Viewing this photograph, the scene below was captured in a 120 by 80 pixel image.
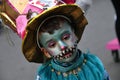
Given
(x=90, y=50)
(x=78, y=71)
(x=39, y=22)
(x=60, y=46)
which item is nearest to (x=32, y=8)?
(x=39, y=22)

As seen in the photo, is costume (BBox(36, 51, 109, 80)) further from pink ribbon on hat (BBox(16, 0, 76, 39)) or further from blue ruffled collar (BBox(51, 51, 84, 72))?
pink ribbon on hat (BBox(16, 0, 76, 39))

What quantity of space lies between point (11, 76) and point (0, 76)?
4.5 inches

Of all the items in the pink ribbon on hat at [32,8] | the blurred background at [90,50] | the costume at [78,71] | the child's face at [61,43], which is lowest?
the blurred background at [90,50]

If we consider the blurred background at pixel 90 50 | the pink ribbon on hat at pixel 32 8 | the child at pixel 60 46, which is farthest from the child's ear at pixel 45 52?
the blurred background at pixel 90 50

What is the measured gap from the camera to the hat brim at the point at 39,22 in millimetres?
Answer: 1681

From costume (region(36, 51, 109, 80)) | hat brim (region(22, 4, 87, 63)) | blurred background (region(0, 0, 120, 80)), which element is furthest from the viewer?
blurred background (region(0, 0, 120, 80))

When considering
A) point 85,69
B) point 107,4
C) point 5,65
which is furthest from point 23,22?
point 107,4

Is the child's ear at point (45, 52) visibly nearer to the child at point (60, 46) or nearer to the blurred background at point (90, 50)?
the child at point (60, 46)

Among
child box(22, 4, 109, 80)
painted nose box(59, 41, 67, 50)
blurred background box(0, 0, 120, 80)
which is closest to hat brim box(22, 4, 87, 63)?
child box(22, 4, 109, 80)

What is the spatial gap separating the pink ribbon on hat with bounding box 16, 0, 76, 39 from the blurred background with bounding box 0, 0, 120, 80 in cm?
157

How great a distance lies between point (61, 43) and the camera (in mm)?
1721

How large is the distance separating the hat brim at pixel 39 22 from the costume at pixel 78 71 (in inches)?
3.2

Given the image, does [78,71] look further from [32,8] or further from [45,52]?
[32,8]

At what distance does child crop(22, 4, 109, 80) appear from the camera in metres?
1.72
